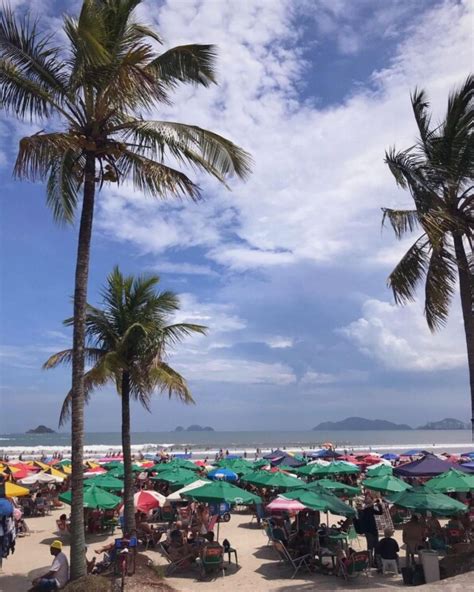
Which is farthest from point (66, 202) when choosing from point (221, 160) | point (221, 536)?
point (221, 536)

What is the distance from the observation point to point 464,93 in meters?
10.1

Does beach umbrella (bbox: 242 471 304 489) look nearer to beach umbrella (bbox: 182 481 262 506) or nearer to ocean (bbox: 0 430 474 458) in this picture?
beach umbrella (bbox: 182 481 262 506)

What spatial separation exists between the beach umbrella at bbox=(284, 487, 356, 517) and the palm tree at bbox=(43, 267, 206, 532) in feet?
10.4

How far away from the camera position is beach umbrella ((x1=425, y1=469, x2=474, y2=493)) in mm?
12047

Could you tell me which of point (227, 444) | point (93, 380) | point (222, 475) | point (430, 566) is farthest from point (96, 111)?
point (227, 444)

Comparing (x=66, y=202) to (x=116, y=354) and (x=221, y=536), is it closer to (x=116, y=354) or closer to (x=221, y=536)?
(x=116, y=354)

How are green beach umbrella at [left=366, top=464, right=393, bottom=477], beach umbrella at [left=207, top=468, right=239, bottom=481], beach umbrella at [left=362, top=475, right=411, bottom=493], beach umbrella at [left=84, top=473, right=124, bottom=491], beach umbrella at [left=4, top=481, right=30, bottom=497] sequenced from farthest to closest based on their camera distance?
green beach umbrella at [left=366, top=464, right=393, bottom=477], beach umbrella at [left=207, top=468, right=239, bottom=481], beach umbrella at [left=84, top=473, right=124, bottom=491], beach umbrella at [left=362, top=475, right=411, bottom=493], beach umbrella at [left=4, top=481, right=30, bottom=497]

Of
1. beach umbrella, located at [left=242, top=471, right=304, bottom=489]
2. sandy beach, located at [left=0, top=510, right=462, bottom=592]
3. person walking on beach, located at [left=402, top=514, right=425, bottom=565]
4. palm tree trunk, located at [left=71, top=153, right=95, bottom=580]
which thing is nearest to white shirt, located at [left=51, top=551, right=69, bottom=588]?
palm tree trunk, located at [left=71, top=153, right=95, bottom=580]

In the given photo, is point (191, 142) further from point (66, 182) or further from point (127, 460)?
point (127, 460)

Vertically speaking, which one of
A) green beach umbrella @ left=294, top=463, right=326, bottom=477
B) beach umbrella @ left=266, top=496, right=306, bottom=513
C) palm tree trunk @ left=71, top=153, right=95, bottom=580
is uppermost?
palm tree trunk @ left=71, top=153, right=95, bottom=580

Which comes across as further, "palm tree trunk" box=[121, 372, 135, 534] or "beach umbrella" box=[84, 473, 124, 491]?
"beach umbrella" box=[84, 473, 124, 491]

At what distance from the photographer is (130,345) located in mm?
11648

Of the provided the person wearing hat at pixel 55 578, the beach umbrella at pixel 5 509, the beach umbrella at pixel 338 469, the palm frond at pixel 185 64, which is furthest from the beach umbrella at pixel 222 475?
the palm frond at pixel 185 64

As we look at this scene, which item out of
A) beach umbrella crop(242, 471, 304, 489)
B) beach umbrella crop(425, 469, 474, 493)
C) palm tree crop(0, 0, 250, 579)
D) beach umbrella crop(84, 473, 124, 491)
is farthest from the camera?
beach umbrella crop(84, 473, 124, 491)
